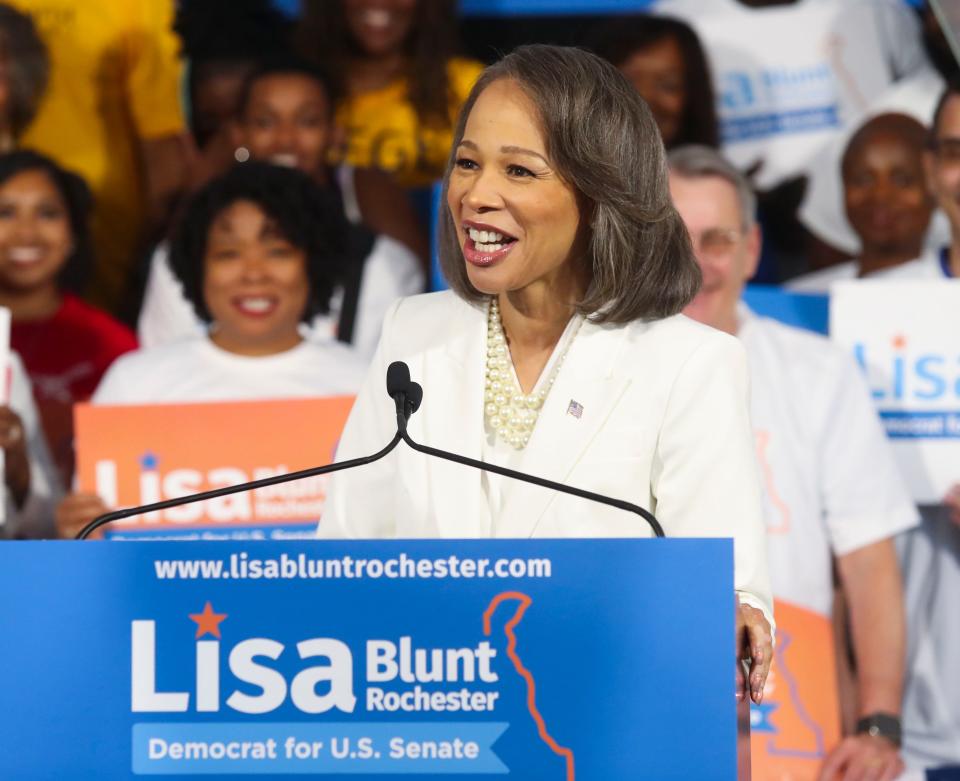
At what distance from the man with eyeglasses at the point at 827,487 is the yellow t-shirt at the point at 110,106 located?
1851mm

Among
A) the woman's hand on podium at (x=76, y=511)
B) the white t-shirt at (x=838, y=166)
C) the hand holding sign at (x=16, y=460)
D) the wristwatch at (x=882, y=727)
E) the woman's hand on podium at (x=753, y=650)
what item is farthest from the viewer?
the white t-shirt at (x=838, y=166)

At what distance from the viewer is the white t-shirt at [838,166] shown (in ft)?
15.7

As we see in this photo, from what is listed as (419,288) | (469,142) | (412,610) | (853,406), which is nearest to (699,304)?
(853,406)

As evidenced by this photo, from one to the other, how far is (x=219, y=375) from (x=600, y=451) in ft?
6.67

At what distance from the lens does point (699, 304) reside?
13.1ft

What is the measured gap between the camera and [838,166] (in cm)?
481

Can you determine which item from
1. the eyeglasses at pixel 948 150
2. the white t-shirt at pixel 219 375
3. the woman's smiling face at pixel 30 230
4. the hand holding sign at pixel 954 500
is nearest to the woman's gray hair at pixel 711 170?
the eyeglasses at pixel 948 150

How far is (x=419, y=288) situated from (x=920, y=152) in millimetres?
1529

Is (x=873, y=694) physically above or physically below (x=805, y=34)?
below

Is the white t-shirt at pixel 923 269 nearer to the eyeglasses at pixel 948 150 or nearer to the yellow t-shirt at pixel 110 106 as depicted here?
the eyeglasses at pixel 948 150

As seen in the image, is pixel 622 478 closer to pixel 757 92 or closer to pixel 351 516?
pixel 351 516

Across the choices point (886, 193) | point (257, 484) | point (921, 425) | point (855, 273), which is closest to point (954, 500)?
point (921, 425)

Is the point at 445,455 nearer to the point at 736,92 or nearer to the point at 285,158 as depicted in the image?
the point at 285,158

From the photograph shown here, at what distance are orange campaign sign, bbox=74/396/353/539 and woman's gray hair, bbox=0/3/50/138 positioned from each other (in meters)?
1.39
